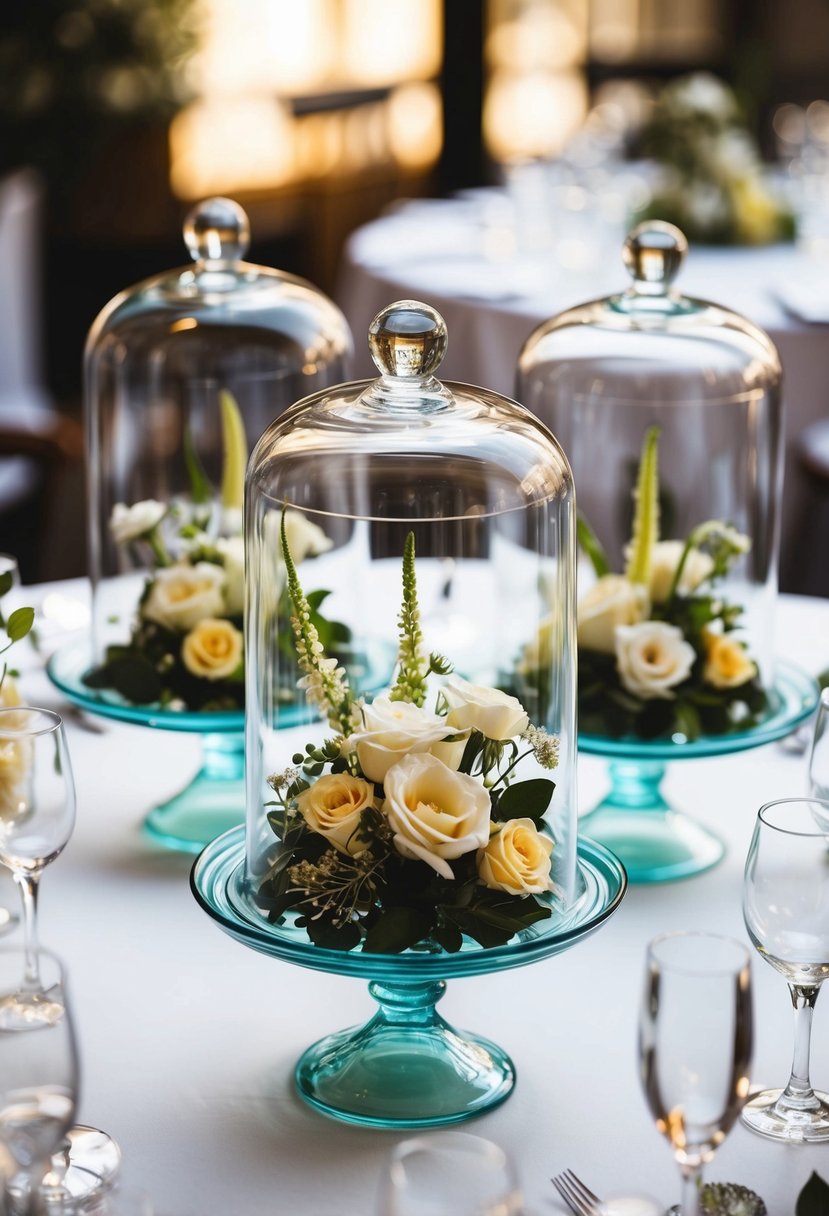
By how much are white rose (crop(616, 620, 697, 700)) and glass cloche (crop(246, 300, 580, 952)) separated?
0.29 feet

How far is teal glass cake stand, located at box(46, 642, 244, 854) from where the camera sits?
1505mm

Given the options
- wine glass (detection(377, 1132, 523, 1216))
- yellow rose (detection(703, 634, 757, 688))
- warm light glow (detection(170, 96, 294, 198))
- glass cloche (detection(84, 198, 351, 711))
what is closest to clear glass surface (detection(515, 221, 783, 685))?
yellow rose (detection(703, 634, 757, 688))

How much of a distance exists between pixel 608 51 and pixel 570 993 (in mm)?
7222

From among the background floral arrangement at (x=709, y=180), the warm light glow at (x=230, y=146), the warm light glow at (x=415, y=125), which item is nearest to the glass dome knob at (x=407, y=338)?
the background floral arrangement at (x=709, y=180)

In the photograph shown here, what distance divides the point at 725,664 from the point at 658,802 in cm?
15

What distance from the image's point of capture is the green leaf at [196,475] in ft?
5.68

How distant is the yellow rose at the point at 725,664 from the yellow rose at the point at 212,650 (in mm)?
436

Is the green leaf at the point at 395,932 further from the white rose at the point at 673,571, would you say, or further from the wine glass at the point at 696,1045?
the white rose at the point at 673,571

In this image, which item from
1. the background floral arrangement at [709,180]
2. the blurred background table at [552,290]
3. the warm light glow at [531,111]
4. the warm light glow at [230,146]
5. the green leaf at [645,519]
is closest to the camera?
the green leaf at [645,519]

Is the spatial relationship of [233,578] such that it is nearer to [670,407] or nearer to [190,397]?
[190,397]

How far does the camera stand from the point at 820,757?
50.3 inches

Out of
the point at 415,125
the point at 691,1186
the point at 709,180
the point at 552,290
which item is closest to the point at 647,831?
the point at 691,1186

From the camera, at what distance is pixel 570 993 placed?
50.3 inches

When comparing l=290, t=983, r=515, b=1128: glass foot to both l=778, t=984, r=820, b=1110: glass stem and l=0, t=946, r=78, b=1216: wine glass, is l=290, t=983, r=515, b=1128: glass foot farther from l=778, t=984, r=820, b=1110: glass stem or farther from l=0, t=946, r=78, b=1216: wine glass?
l=0, t=946, r=78, b=1216: wine glass
